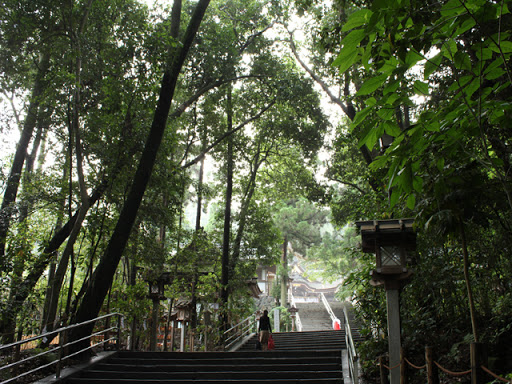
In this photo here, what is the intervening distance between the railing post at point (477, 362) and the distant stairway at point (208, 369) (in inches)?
156

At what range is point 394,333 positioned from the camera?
226 inches

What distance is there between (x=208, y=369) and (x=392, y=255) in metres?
3.81

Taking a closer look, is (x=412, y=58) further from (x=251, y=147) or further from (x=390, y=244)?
(x=251, y=147)

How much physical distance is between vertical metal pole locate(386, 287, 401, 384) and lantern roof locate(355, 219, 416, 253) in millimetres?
682

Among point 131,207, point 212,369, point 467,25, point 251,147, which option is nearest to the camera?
point 467,25

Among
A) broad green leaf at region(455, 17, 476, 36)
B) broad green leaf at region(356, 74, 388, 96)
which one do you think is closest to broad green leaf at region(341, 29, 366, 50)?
broad green leaf at region(356, 74, 388, 96)

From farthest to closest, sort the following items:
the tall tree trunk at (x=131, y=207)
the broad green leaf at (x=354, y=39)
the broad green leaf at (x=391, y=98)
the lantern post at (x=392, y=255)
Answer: the tall tree trunk at (x=131, y=207)
the lantern post at (x=392, y=255)
the broad green leaf at (x=391, y=98)
the broad green leaf at (x=354, y=39)

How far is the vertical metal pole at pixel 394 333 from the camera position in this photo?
5518 mm

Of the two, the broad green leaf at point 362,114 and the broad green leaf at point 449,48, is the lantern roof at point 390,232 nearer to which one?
the broad green leaf at point 362,114

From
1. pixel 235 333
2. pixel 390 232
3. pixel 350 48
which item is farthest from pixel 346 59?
pixel 235 333

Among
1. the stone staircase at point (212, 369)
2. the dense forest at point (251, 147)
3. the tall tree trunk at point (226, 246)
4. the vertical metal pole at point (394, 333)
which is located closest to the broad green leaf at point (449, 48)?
the dense forest at point (251, 147)

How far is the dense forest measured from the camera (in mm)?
2541

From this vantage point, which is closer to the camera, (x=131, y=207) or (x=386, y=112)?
(x=386, y=112)

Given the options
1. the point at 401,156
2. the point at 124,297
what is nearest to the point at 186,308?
the point at 124,297
